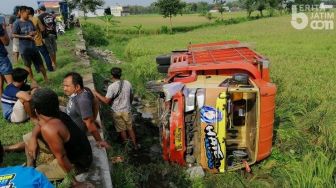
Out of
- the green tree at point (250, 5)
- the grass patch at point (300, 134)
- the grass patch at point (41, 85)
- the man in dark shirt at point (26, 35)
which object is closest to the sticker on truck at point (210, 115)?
the grass patch at point (300, 134)

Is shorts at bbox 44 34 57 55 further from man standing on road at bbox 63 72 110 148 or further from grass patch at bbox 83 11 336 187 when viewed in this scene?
man standing on road at bbox 63 72 110 148

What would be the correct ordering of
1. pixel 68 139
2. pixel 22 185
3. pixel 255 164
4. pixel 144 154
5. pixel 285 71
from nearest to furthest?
pixel 22 185, pixel 68 139, pixel 255 164, pixel 144 154, pixel 285 71

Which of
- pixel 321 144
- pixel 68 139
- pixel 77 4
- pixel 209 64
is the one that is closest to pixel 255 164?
pixel 321 144

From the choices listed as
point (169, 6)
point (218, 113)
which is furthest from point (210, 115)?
point (169, 6)

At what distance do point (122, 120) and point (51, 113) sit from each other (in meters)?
3.09

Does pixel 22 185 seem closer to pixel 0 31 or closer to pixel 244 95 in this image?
pixel 244 95

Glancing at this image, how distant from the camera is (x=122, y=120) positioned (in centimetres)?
695

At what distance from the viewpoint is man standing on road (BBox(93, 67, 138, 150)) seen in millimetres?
6746

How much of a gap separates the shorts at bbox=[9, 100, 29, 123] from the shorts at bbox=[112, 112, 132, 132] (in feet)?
4.87

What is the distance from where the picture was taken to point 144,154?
716cm

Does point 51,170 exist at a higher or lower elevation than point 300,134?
higher

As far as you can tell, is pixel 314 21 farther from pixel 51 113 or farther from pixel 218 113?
pixel 51 113

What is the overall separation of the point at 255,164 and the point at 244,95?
3.60 ft

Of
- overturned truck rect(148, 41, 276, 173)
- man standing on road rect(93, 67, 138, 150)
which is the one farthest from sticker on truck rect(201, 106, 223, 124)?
man standing on road rect(93, 67, 138, 150)
